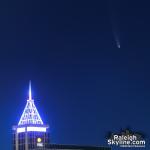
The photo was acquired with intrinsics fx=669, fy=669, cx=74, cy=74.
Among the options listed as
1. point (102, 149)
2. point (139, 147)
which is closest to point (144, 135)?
point (139, 147)

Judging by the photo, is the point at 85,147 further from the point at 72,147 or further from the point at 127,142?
the point at 127,142

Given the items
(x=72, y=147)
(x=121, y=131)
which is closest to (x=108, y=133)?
(x=121, y=131)

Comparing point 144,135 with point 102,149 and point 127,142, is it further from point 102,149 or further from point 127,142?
point 102,149

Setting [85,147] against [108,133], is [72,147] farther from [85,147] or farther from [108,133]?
[108,133]

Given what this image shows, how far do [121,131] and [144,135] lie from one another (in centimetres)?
615

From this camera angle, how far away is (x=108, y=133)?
169625 millimetres

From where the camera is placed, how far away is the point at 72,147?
19275cm

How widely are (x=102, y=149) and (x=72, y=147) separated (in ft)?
32.1

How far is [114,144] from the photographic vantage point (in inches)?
6590

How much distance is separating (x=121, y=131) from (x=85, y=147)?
26.5 meters

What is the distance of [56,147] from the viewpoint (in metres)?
191

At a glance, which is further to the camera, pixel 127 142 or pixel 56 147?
pixel 56 147

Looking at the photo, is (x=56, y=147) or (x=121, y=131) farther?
(x=56, y=147)

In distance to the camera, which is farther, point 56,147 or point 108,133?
point 56,147
